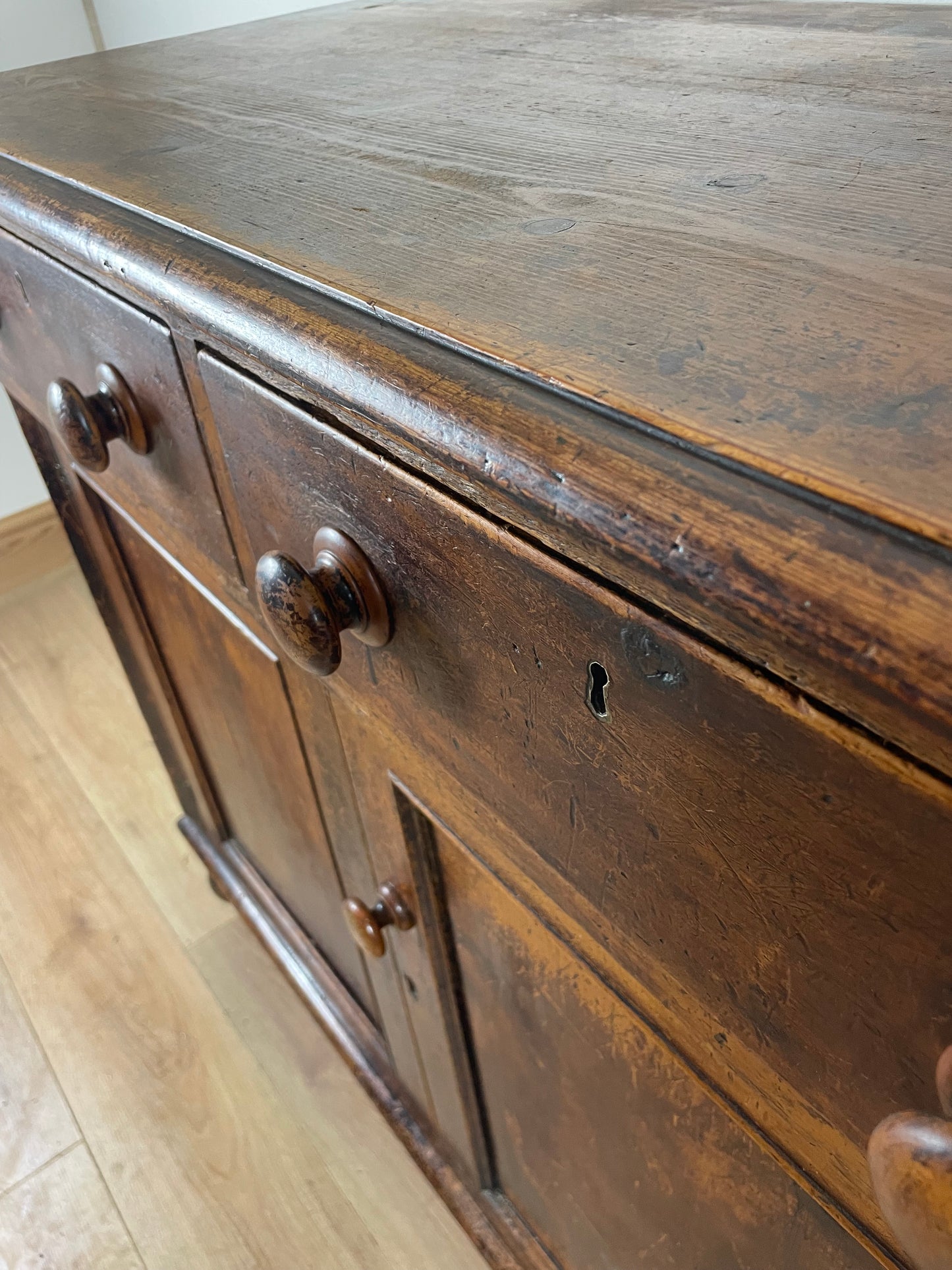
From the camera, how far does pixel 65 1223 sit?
2.70ft

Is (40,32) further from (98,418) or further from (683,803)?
(683,803)

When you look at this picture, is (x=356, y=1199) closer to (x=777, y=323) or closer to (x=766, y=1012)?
(x=766, y=1012)

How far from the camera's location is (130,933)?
3.47 feet

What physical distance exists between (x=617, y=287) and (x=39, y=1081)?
961mm

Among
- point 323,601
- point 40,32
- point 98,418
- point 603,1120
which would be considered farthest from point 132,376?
point 40,32

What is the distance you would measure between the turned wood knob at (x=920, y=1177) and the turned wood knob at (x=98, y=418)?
0.42 metres

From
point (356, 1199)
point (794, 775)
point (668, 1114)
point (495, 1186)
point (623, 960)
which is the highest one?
point (794, 775)

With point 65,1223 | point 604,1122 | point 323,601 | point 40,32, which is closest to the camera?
point 323,601

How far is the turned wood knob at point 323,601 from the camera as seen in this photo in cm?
32

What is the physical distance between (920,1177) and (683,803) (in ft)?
0.32

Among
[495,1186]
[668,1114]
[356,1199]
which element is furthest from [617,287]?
[356,1199]

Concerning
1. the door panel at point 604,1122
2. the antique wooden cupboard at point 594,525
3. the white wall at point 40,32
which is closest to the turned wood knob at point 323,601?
the antique wooden cupboard at point 594,525

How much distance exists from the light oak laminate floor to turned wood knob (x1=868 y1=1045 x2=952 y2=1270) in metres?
0.68

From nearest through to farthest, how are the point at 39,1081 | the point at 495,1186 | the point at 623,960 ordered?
1. the point at 623,960
2. the point at 495,1186
3. the point at 39,1081
